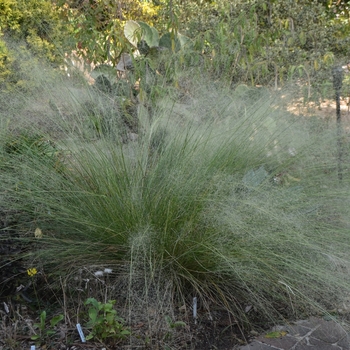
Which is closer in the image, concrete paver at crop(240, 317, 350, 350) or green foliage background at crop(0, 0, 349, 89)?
concrete paver at crop(240, 317, 350, 350)

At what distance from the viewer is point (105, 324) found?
234cm

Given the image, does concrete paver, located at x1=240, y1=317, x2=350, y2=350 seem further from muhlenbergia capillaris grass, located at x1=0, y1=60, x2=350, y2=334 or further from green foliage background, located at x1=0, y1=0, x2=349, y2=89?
green foliage background, located at x1=0, y1=0, x2=349, y2=89

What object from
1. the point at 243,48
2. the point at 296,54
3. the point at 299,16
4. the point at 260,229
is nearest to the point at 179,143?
the point at 260,229

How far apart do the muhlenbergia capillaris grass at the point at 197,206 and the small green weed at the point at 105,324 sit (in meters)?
0.21

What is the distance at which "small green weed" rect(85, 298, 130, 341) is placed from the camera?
2.30 m

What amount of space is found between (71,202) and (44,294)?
53 cm

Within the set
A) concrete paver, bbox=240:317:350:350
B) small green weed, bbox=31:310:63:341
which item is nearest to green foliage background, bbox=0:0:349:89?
concrete paver, bbox=240:317:350:350

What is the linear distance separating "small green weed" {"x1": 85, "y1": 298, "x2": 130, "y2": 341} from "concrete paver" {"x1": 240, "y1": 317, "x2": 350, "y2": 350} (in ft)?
1.98

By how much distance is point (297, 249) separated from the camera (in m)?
2.54

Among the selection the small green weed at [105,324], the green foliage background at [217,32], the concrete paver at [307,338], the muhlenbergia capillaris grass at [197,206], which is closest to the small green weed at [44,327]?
the small green weed at [105,324]

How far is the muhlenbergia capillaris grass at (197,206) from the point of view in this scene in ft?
8.25

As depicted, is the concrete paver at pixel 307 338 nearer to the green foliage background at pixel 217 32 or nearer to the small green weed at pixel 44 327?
the small green weed at pixel 44 327

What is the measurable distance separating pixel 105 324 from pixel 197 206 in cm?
76

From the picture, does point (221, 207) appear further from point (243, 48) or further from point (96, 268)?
point (243, 48)
